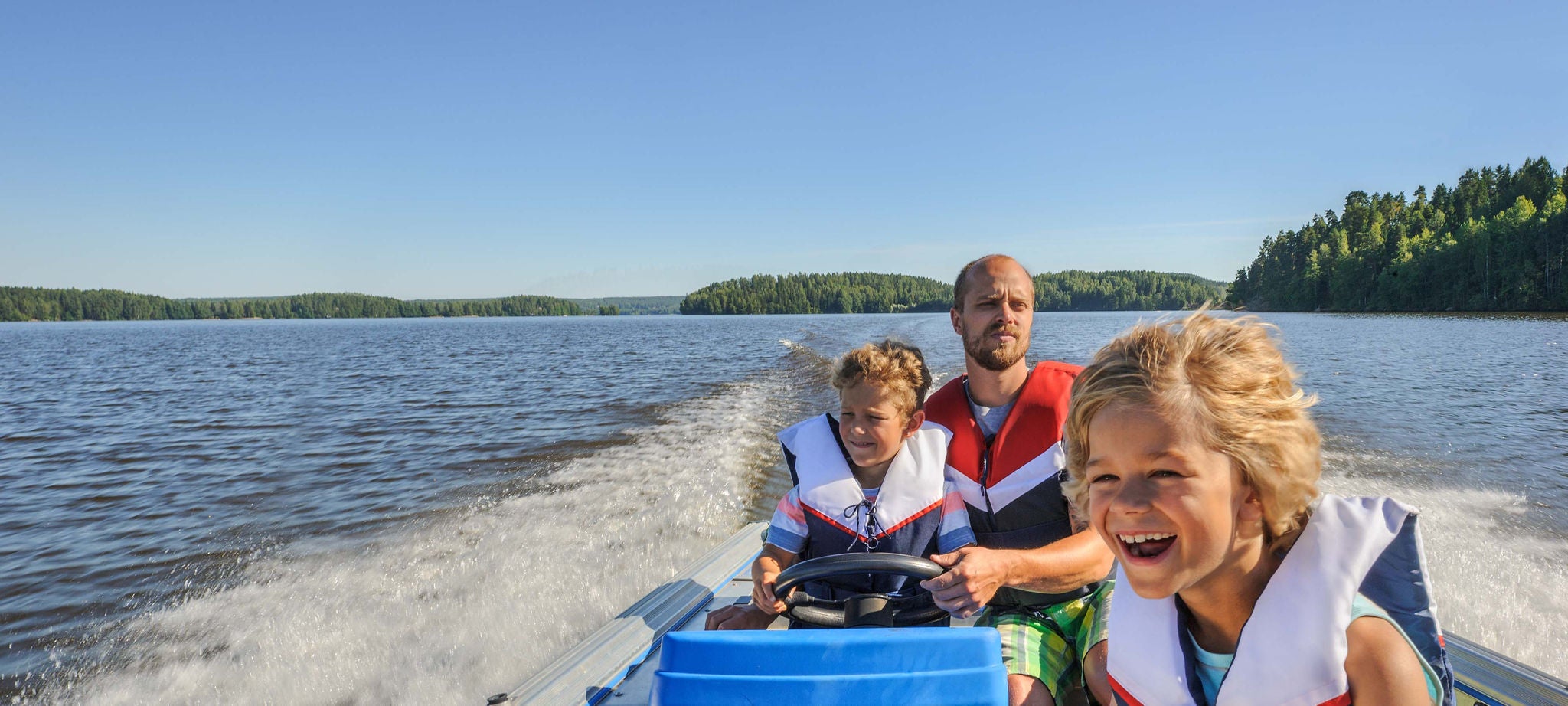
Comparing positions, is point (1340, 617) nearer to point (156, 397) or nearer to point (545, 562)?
point (545, 562)

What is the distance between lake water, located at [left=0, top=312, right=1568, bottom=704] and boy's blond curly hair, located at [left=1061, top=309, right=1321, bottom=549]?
320 cm

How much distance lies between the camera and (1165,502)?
1228 mm

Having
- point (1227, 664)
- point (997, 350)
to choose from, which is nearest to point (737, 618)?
point (997, 350)

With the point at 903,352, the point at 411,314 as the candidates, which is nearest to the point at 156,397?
the point at 903,352

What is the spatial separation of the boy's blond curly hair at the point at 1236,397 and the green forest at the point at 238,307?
156m

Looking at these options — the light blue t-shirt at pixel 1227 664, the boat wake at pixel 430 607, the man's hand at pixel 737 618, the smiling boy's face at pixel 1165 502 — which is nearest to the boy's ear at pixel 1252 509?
the smiling boy's face at pixel 1165 502

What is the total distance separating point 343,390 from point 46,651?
41.2ft

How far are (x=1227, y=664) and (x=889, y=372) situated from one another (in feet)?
4.24

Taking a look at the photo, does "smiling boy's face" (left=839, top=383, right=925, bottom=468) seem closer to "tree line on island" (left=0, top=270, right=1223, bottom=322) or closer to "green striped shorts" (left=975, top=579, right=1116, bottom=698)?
"green striped shorts" (left=975, top=579, right=1116, bottom=698)

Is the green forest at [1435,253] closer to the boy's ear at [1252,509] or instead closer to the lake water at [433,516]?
the lake water at [433,516]

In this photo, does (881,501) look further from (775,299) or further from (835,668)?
(775,299)

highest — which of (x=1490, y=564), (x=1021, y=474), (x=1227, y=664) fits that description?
(x=1021, y=474)

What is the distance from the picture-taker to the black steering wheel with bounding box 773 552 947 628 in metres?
→ 2.08

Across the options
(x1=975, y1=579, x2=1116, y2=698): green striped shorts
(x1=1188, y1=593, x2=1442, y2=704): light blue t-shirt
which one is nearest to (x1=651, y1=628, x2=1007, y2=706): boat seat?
(x1=1188, y1=593, x2=1442, y2=704): light blue t-shirt
